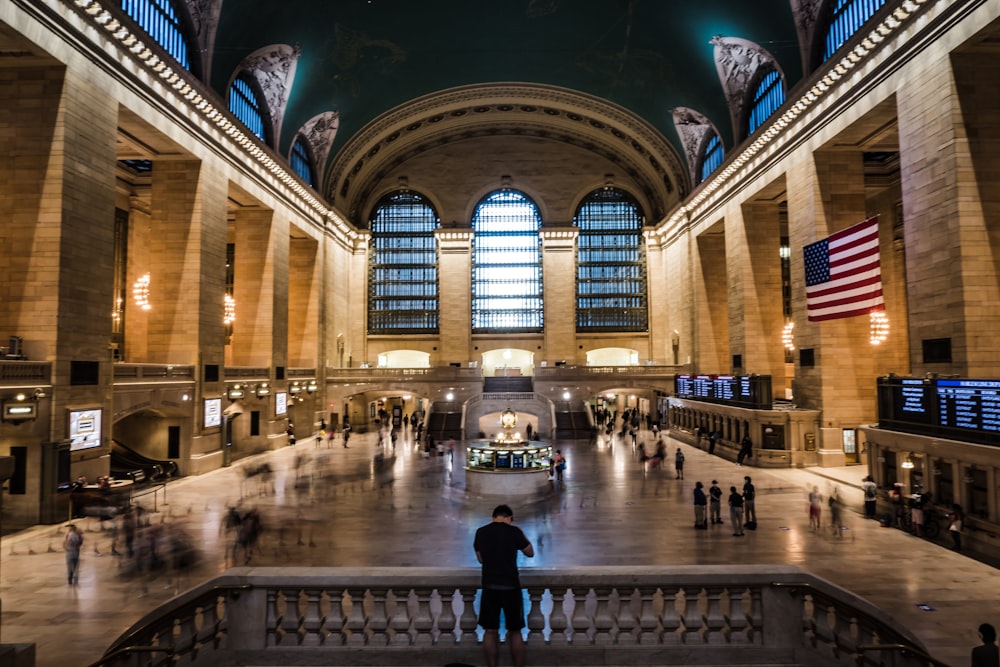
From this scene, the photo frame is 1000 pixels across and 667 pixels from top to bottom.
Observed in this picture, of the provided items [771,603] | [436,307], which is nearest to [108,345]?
[771,603]

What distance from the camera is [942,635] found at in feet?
24.3

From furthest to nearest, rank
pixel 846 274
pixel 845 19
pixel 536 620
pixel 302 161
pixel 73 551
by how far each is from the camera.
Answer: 1. pixel 302 161
2. pixel 845 19
3. pixel 846 274
4. pixel 73 551
5. pixel 536 620

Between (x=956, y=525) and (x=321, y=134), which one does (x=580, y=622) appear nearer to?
(x=956, y=525)

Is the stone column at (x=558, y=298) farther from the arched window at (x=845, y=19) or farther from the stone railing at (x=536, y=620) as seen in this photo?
the stone railing at (x=536, y=620)

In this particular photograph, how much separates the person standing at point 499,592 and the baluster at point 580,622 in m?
0.50

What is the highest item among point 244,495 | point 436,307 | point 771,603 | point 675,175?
point 675,175

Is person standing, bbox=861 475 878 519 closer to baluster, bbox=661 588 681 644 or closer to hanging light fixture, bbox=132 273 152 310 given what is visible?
baluster, bbox=661 588 681 644

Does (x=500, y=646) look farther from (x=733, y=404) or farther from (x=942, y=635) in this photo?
(x=733, y=404)

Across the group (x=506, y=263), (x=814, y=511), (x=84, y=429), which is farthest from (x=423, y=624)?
(x=506, y=263)

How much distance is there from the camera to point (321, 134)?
3353 cm

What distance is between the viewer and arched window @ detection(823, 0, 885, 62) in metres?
18.5

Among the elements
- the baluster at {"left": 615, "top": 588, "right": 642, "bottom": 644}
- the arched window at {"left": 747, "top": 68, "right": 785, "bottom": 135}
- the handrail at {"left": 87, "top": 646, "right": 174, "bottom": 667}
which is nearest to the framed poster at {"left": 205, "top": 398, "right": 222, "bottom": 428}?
the handrail at {"left": 87, "top": 646, "right": 174, "bottom": 667}

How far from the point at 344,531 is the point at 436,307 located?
106ft

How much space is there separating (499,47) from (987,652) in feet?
105
